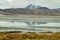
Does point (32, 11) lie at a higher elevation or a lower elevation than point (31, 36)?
higher

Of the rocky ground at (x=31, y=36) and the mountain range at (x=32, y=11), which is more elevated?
the mountain range at (x=32, y=11)

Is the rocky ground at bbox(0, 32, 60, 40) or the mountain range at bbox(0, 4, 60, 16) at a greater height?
the mountain range at bbox(0, 4, 60, 16)

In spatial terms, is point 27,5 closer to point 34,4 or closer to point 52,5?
point 34,4

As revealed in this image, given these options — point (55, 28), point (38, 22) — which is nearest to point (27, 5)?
point (38, 22)
